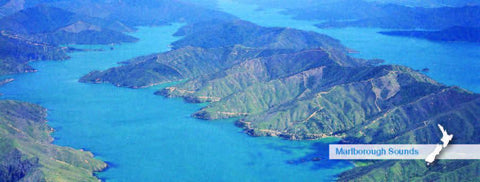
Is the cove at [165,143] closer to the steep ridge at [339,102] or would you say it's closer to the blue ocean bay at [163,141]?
the blue ocean bay at [163,141]

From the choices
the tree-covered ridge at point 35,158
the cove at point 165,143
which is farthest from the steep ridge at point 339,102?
the tree-covered ridge at point 35,158

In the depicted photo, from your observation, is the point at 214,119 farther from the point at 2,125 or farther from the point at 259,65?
the point at 2,125

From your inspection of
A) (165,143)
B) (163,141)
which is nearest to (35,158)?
(165,143)

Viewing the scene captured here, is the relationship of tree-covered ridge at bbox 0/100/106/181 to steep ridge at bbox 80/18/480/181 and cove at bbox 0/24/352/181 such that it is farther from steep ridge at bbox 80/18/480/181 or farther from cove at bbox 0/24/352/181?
steep ridge at bbox 80/18/480/181

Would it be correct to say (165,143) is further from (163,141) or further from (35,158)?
(35,158)

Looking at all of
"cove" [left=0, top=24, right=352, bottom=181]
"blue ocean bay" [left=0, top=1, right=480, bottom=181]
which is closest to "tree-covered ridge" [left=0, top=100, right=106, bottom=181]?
"cove" [left=0, top=24, right=352, bottom=181]
